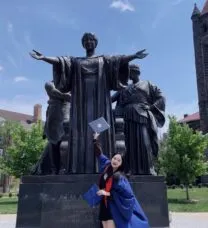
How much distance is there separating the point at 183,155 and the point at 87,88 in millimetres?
23394

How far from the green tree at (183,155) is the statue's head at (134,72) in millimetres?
20918

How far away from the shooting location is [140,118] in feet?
24.3

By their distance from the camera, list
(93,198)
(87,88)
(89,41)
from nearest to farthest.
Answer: (93,198) → (87,88) → (89,41)

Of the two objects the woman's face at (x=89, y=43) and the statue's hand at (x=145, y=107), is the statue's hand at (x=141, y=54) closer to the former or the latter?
the woman's face at (x=89, y=43)

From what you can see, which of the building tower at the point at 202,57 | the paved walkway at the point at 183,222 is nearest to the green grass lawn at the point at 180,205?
the paved walkway at the point at 183,222

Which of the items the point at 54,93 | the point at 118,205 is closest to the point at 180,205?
the point at 54,93

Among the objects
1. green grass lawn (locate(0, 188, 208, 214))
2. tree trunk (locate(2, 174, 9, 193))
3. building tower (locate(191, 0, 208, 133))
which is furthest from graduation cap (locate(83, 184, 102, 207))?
building tower (locate(191, 0, 208, 133))

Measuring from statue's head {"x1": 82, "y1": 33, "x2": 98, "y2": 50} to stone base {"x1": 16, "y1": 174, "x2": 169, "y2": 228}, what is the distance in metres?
2.72

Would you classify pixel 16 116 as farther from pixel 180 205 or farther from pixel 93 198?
pixel 93 198

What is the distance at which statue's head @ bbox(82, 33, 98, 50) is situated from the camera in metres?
6.92

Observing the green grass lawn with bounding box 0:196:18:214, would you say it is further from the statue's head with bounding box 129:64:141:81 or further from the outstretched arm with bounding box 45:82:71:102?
the statue's head with bounding box 129:64:141:81

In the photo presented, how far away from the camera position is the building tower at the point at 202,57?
56406 millimetres

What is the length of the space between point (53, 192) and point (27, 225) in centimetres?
79

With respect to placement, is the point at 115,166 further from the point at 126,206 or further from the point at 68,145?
the point at 68,145
